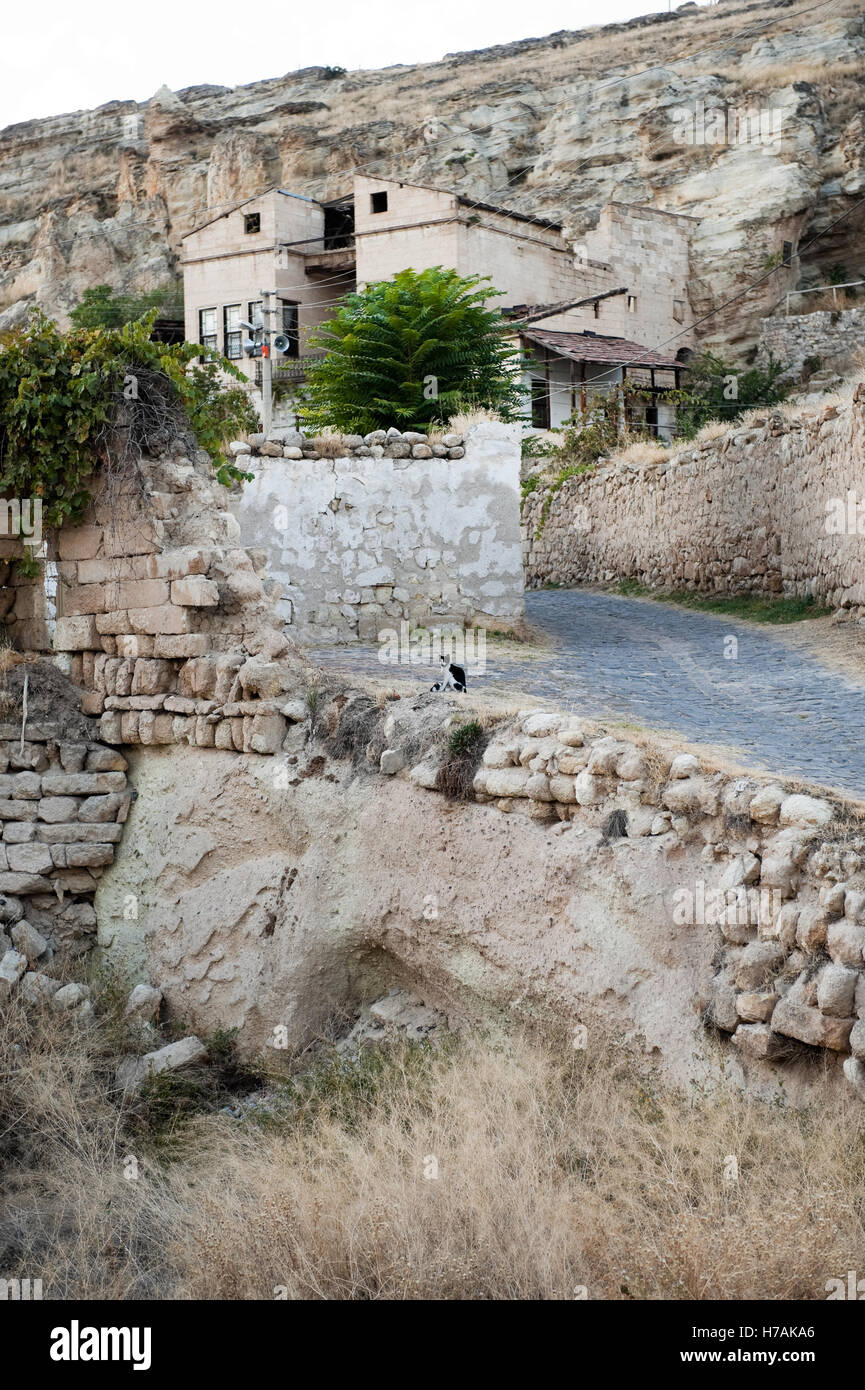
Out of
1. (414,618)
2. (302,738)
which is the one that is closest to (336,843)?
(302,738)

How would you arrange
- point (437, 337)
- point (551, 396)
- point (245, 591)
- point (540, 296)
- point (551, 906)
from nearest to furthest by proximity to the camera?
point (551, 906)
point (245, 591)
point (437, 337)
point (551, 396)
point (540, 296)

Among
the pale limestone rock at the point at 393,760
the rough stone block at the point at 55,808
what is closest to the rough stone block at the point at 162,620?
the rough stone block at the point at 55,808

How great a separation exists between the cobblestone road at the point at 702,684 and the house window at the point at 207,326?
24.3 m

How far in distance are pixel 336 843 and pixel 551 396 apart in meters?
24.3

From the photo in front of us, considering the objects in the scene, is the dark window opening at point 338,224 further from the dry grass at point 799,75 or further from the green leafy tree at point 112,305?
the dry grass at point 799,75

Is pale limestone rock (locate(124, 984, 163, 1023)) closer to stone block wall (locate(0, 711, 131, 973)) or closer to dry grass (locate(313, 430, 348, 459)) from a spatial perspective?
stone block wall (locate(0, 711, 131, 973))

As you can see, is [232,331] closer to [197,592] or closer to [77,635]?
[77,635]

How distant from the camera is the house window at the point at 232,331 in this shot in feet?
120

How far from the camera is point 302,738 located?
8203 mm

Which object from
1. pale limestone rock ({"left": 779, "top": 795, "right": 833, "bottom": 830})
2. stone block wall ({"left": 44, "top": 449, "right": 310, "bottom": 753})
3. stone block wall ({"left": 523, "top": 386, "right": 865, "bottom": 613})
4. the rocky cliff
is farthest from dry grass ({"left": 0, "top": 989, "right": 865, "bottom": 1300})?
the rocky cliff

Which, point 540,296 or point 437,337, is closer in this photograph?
point 437,337

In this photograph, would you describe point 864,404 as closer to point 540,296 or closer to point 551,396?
point 551,396

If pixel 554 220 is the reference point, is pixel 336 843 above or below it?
below

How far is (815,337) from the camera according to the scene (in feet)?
99.7
